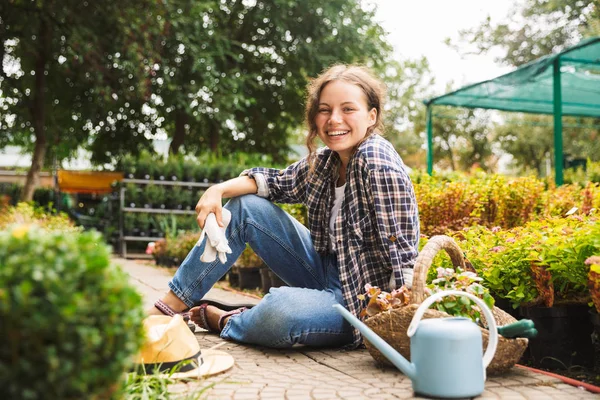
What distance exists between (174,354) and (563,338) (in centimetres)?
169

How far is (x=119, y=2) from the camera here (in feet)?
39.9

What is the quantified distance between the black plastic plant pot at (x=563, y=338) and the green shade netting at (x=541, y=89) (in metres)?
6.08

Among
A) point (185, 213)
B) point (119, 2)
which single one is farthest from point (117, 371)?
point (119, 2)

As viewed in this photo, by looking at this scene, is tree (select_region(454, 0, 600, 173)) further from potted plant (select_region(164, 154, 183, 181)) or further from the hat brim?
the hat brim

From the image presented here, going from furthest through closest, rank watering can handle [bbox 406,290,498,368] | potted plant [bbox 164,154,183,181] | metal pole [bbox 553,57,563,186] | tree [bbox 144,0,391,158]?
tree [bbox 144,0,391,158] < potted plant [bbox 164,154,183,181] < metal pole [bbox 553,57,563,186] < watering can handle [bbox 406,290,498,368]

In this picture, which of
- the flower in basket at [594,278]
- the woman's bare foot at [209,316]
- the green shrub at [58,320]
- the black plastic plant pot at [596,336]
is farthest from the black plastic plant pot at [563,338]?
the green shrub at [58,320]

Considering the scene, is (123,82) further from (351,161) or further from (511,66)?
(511,66)

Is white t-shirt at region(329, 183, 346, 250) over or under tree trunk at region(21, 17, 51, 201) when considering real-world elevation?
under

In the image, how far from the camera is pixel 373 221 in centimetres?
296

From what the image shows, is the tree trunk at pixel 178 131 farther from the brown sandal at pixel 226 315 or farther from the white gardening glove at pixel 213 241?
the white gardening glove at pixel 213 241

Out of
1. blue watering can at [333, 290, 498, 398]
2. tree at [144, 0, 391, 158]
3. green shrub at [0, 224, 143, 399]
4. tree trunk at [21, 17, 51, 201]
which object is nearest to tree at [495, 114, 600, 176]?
tree at [144, 0, 391, 158]

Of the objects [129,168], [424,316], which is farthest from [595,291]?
[129,168]

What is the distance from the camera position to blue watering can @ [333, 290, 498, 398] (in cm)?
210

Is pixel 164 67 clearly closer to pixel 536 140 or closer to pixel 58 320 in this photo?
pixel 58 320
